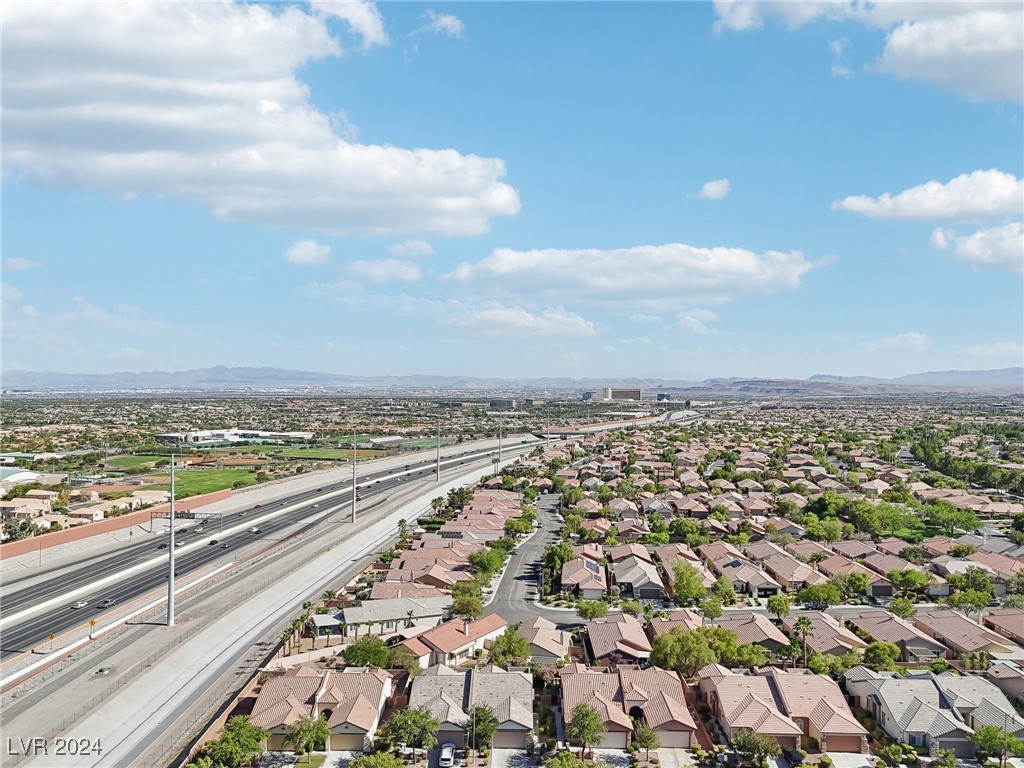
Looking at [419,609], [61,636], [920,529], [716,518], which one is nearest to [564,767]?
[419,609]

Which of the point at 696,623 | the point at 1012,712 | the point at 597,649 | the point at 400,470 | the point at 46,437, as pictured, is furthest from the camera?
the point at 46,437

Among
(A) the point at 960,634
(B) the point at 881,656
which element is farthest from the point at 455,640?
(A) the point at 960,634

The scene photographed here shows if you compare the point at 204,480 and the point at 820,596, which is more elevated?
the point at 204,480

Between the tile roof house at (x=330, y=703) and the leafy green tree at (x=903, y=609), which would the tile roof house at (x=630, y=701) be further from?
the leafy green tree at (x=903, y=609)

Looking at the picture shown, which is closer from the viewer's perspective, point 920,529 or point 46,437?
point 920,529

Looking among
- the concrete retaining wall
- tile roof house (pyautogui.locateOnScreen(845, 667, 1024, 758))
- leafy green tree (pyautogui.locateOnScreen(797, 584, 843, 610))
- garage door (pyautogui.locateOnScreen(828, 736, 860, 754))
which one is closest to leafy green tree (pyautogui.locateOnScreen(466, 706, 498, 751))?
garage door (pyautogui.locateOnScreen(828, 736, 860, 754))

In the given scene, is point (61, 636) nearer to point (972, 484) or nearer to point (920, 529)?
point (920, 529)

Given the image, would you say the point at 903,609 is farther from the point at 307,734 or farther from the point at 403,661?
the point at 307,734
